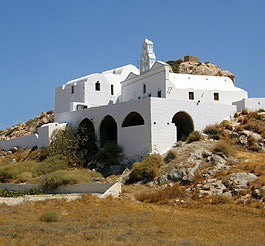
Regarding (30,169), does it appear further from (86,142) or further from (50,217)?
(50,217)

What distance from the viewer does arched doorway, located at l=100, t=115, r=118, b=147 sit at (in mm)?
32525

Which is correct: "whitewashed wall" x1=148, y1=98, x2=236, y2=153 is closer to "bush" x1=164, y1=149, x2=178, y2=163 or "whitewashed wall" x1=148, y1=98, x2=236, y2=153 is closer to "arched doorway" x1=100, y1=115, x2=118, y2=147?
"bush" x1=164, y1=149, x2=178, y2=163

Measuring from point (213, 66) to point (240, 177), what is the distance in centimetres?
3566

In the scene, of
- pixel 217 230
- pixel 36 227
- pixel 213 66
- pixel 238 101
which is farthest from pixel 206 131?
pixel 213 66

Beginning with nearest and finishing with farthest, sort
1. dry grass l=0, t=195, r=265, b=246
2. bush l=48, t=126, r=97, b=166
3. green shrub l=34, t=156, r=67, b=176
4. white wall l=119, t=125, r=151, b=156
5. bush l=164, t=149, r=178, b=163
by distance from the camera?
dry grass l=0, t=195, r=265, b=246 → bush l=164, t=149, r=178, b=163 → white wall l=119, t=125, r=151, b=156 → green shrub l=34, t=156, r=67, b=176 → bush l=48, t=126, r=97, b=166

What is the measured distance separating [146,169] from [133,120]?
7.56 m

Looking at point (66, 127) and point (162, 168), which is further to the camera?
point (66, 127)

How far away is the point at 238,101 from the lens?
34.9 metres

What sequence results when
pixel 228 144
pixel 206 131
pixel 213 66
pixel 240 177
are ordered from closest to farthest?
1. pixel 240 177
2. pixel 228 144
3. pixel 206 131
4. pixel 213 66

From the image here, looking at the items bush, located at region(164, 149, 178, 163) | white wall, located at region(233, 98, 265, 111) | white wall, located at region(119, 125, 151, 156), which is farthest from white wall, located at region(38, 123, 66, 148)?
white wall, located at region(233, 98, 265, 111)

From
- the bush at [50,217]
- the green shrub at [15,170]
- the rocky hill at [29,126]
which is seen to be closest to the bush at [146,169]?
the bush at [50,217]

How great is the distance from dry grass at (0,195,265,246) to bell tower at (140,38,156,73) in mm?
19390

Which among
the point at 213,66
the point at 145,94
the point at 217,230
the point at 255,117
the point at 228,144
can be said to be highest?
the point at 213,66

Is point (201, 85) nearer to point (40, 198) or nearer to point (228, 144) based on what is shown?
point (228, 144)
